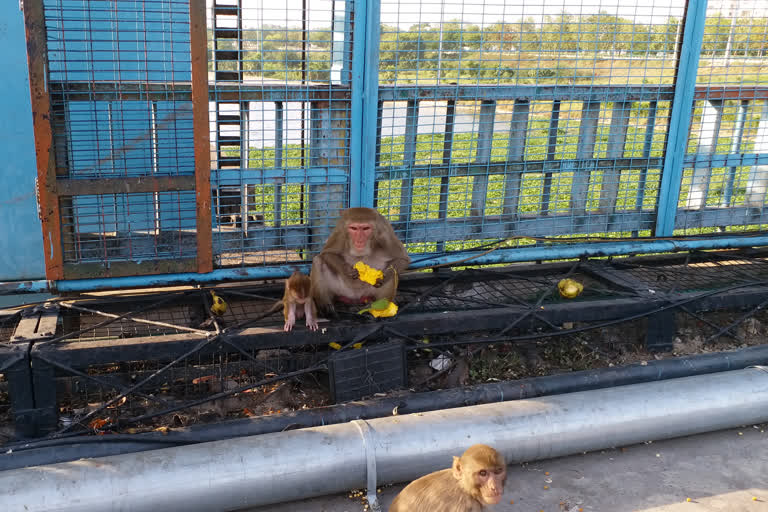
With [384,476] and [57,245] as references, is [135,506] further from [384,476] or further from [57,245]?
[57,245]

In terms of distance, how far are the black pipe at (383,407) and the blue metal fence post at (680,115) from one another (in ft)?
4.28

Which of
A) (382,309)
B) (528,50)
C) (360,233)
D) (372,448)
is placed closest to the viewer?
(372,448)

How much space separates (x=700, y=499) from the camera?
3.51 metres

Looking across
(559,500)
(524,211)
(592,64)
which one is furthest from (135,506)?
(592,64)

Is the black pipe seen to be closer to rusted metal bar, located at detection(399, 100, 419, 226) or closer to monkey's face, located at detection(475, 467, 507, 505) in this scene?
monkey's face, located at detection(475, 467, 507, 505)

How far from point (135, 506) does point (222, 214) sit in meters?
2.11

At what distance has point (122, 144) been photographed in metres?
4.50

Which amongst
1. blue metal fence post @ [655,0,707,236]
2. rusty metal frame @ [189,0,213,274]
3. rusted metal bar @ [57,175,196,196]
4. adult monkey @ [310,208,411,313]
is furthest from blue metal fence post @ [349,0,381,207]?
blue metal fence post @ [655,0,707,236]

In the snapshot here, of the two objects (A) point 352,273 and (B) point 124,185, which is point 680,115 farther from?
(B) point 124,185

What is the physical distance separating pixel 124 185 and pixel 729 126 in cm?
440

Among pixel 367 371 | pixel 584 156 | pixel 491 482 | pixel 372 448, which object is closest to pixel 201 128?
pixel 367 371

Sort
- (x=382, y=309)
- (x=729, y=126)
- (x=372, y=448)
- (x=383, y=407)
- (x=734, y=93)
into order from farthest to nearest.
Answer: (x=729, y=126), (x=734, y=93), (x=382, y=309), (x=383, y=407), (x=372, y=448)

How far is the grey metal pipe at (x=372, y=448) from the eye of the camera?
314cm

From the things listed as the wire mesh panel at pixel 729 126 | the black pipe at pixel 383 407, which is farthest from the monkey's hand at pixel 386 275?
the wire mesh panel at pixel 729 126
